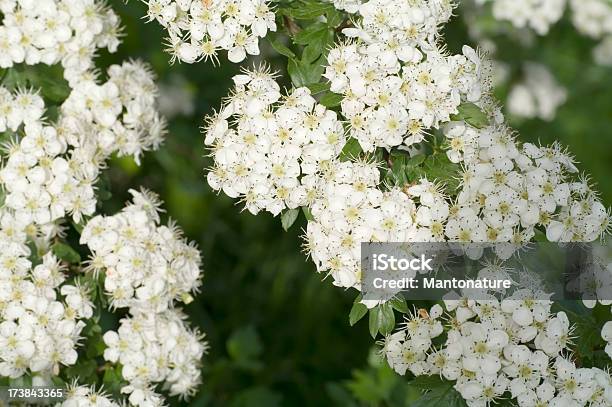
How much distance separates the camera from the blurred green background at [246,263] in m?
4.99

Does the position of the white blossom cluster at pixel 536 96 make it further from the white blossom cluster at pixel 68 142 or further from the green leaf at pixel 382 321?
the green leaf at pixel 382 321

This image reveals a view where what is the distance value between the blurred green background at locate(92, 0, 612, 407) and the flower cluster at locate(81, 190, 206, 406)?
1.06m

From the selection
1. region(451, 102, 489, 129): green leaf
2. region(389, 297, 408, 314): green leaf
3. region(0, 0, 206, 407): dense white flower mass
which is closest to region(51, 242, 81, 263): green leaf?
region(0, 0, 206, 407): dense white flower mass

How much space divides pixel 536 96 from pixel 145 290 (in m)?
4.04

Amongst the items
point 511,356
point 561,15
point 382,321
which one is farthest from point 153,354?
point 561,15

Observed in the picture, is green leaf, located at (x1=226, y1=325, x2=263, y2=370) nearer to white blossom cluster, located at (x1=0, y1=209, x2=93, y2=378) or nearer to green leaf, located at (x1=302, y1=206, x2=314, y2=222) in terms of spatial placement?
white blossom cluster, located at (x1=0, y1=209, x2=93, y2=378)

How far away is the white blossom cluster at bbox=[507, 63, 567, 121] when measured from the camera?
6.24 m

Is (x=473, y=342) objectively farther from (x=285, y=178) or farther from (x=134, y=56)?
(x=134, y=56)

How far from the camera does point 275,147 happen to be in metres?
2.71

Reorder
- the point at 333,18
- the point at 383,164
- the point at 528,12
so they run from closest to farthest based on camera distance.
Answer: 1. the point at 383,164
2. the point at 333,18
3. the point at 528,12

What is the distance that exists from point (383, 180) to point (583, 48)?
4683mm

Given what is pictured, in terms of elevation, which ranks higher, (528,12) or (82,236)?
(528,12)

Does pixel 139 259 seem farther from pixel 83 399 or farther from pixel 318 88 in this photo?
pixel 318 88

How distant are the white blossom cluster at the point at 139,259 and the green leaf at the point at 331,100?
86 cm
